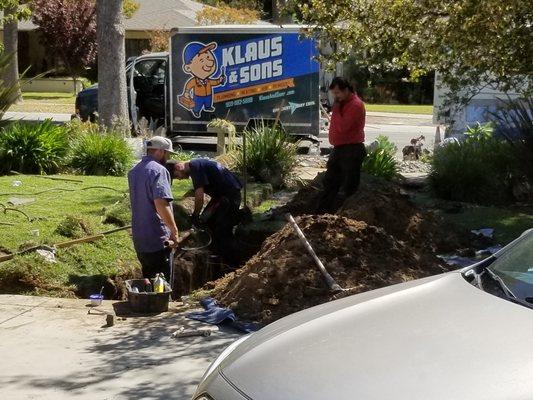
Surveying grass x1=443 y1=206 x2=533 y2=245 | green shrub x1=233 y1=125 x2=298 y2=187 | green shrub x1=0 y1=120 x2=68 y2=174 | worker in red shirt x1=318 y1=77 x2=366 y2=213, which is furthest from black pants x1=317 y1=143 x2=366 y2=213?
green shrub x1=0 y1=120 x2=68 y2=174

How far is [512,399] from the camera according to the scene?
10.9 ft

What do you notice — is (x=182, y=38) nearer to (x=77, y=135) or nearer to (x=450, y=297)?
(x=77, y=135)

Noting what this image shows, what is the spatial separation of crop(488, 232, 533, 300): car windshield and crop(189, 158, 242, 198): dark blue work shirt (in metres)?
5.38

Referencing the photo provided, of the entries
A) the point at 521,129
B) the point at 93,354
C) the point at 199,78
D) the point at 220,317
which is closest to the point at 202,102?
the point at 199,78

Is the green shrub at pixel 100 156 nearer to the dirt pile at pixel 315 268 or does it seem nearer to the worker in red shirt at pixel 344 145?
the worker in red shirt at pixel 344 145

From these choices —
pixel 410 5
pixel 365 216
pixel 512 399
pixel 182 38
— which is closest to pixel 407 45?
pixel 410 5

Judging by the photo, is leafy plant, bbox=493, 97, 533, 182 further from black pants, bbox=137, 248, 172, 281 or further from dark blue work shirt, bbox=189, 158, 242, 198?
black pants, bbox=137, 248, 172, 281

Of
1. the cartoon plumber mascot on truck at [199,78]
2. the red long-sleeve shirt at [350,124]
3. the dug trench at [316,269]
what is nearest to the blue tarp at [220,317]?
the dug trench at [316,269]

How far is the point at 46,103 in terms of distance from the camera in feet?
125

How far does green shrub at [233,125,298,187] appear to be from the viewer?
1488cm

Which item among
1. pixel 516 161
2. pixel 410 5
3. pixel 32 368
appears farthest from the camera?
pixel 516 161

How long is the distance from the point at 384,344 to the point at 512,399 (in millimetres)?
724

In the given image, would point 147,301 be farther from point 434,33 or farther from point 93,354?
point 434,33

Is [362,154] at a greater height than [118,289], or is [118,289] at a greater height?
[362,154]
